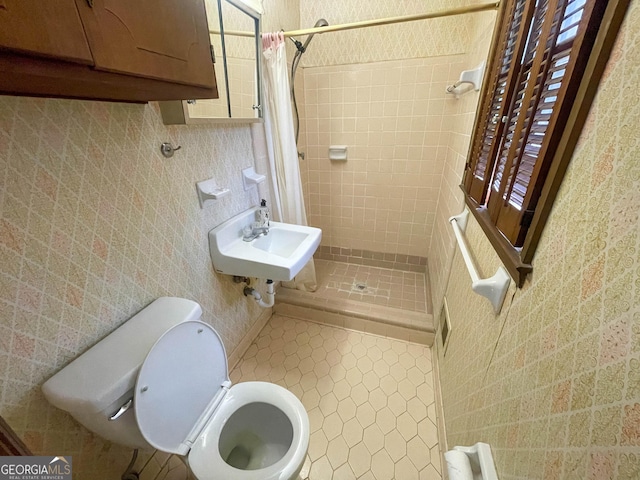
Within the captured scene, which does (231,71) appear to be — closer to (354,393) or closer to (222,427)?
→ (222,427)

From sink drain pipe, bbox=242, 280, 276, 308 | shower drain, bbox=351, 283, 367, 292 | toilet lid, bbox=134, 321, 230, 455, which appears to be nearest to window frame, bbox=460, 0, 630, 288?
toilet lid, bbox=134, 321, 230, 455

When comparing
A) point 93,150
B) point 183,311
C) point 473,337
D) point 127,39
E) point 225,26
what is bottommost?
point 473,337

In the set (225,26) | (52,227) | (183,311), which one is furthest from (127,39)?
(225,26)

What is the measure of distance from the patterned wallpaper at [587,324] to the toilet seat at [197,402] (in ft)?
2.24

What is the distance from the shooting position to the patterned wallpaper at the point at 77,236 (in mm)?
623

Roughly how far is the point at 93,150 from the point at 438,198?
7.11 ft

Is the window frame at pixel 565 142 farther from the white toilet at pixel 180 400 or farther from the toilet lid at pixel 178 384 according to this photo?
the toilet lid at pixel 178 384

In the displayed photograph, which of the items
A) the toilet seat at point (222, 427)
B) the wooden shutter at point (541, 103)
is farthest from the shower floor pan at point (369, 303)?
the wooden shutter at point (541, 103)

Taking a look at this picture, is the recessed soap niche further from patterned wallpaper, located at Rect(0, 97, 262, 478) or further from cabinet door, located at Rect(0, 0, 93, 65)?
cabinet door, located at Rect(0, 0, 93, 65)

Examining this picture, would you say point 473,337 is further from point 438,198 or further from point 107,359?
point 438,198

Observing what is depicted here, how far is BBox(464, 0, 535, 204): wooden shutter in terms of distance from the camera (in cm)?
83

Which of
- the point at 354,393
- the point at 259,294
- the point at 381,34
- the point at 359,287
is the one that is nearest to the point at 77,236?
the point at 259,294

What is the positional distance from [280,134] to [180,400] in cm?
149

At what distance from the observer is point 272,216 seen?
184 cm
